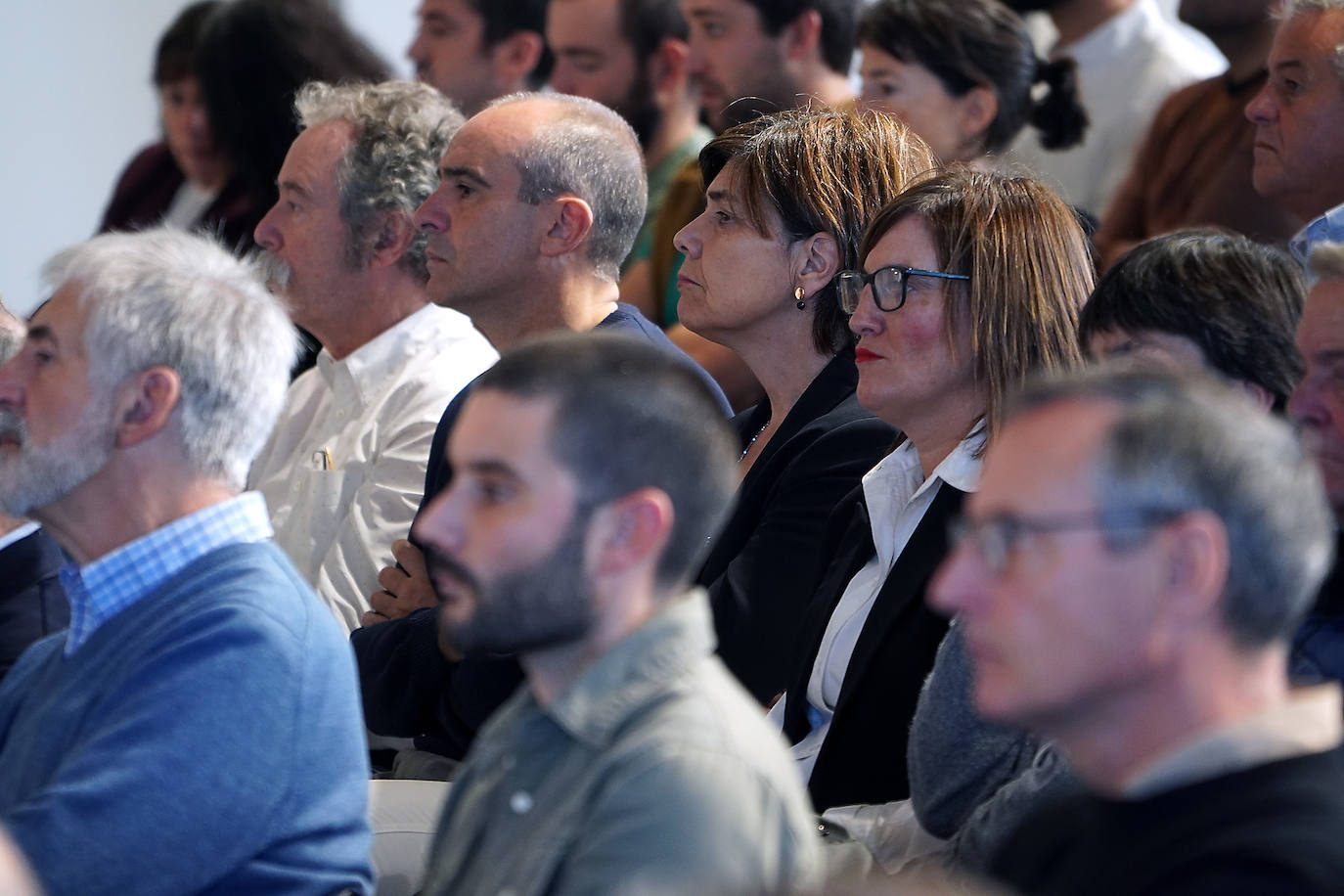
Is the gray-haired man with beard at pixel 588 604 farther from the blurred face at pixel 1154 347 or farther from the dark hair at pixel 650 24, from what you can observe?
the dark hair at pixel 650 24

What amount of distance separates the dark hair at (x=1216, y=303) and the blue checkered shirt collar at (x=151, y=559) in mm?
1036

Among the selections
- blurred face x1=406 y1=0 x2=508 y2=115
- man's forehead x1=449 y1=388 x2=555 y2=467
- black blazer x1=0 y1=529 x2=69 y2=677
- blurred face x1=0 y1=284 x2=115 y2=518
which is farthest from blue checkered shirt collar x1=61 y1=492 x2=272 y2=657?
blurred face x1=406 y1=0 x2=508 y2=115

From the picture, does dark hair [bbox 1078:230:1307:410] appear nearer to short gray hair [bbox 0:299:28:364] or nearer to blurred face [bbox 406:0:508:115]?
short gray hair [bbox 0:299:28:364]

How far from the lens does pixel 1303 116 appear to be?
2.93m

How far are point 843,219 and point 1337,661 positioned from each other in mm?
1173

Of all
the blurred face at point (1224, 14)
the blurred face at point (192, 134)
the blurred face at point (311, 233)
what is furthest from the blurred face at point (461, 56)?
the blurred face at point (1224, 14)

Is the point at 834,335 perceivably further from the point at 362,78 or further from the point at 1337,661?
the point at 362,78

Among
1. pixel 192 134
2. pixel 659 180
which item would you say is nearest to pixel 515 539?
pixel 659 180

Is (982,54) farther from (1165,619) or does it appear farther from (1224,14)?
(1165,619)

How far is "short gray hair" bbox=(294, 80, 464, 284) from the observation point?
3369 millimetres

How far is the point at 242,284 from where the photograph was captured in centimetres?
198

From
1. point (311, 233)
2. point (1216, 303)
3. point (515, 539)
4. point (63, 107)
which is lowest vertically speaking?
point (63, 107)

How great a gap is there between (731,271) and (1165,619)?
1.54 m

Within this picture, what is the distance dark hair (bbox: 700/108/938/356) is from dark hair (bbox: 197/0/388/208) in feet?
6.08
